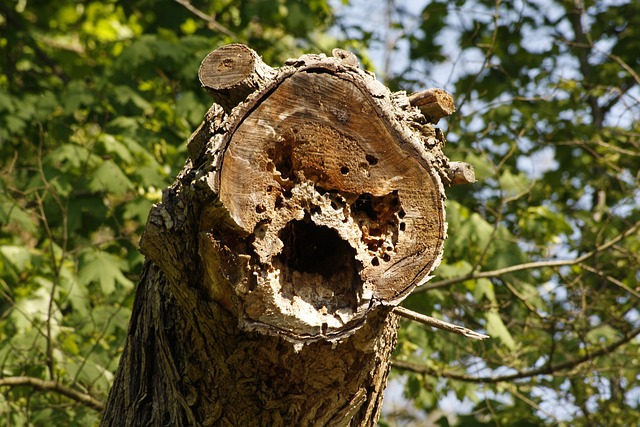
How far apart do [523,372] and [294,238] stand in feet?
9.35

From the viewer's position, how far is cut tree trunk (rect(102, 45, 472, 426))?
6.38 feet

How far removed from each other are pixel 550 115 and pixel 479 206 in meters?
0.93

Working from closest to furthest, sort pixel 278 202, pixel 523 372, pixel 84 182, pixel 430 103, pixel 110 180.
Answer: pixel 278 202 < pixel 430 103 < pixel 523 372 < pixel 110 180 < pixel 84 182

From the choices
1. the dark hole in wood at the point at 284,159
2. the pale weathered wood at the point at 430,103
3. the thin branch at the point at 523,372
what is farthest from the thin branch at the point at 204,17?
the dark hole in wood at the point at 284,159

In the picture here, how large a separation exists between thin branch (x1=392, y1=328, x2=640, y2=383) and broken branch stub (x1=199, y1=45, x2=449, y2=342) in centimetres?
259

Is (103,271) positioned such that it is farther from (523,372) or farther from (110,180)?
(523,372)

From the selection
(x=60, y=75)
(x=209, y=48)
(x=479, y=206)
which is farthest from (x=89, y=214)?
(x=479, y=206)

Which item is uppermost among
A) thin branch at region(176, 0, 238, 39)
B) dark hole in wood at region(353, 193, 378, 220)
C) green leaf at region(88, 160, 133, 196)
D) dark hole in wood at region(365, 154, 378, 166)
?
dark hole in wood at region(365, 154, 378, 166)

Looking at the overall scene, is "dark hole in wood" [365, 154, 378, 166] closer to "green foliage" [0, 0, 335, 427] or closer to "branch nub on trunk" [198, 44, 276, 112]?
"branch nub on trunk" [198, 44, 276, 112]

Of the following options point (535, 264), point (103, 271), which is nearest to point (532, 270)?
point (535, 264)

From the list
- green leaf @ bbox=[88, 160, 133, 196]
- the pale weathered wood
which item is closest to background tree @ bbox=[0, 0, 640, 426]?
green leaf @ bbox=[88, 160, 133, 196]

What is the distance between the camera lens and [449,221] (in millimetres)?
4871

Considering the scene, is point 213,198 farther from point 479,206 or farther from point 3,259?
point 479,206

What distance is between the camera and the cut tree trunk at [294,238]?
1.94 meters
